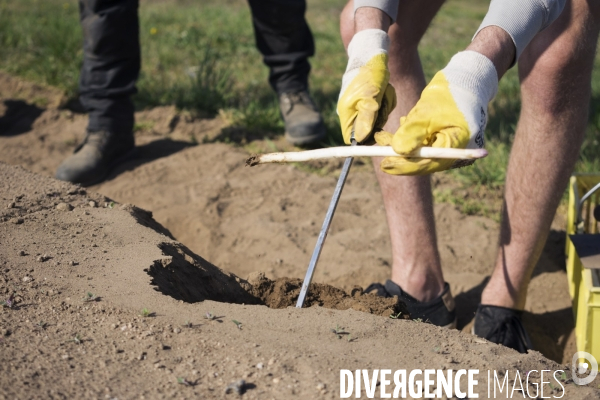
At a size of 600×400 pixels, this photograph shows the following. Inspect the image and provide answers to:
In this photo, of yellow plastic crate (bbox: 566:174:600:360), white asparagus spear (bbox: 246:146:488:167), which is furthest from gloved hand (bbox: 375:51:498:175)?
yellow plastic crate (bbox: 566:174:600:360)

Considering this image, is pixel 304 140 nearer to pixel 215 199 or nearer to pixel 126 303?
pixel 215 199

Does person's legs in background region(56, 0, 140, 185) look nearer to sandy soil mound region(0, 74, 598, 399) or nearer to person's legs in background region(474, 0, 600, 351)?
sandy soil mound region(0, 74, 598, 399)

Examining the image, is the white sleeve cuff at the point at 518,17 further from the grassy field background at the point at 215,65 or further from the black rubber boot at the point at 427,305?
the grassy field background at the point at 215,65

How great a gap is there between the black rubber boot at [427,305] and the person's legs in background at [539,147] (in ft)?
0.38

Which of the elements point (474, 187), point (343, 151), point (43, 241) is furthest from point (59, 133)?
point (343, 151)

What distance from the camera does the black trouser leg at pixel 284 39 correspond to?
3.84m

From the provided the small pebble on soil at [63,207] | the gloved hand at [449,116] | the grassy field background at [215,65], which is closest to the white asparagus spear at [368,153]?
the gloved hand at [449,116]

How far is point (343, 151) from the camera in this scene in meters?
1.80

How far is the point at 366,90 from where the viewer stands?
1880 millimetres

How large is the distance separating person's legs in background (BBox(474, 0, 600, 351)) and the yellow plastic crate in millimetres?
156

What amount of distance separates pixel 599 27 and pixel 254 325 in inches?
57.4

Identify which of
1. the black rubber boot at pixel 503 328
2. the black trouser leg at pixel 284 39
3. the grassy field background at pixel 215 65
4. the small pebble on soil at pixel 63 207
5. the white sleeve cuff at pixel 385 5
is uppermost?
the white sleeve cuff at pixel 385 5

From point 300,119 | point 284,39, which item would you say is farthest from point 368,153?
point 284,39

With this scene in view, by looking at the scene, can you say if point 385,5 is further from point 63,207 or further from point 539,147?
point 63,207
